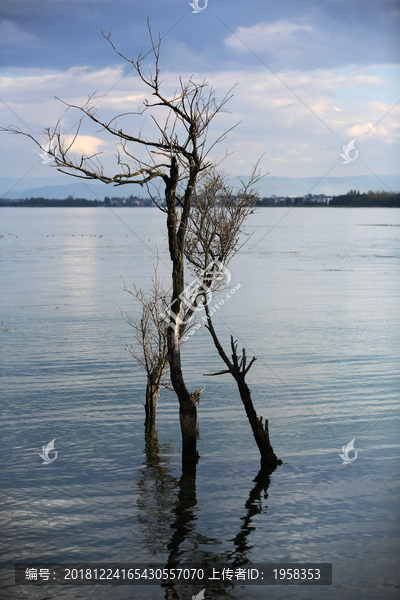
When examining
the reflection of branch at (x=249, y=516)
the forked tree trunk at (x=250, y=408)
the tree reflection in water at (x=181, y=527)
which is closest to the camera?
the tree reflection in water at (x=181, y=527)

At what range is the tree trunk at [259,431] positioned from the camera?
14.8m

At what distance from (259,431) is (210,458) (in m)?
2.70

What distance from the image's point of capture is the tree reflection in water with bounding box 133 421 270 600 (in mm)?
10641

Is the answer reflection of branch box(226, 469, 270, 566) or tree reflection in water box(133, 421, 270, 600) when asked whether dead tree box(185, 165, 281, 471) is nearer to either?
reflection of branch box(226, 469, 270, 566)

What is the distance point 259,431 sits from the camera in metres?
15.1

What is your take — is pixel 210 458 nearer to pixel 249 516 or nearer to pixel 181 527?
pixel 249 516

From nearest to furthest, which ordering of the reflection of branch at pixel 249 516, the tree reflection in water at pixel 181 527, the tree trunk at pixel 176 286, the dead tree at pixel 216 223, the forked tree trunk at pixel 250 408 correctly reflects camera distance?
the tree reflection in water at pixel 181 527
the reflection of branch at pixel 249 516
the tree trunk at pixel 176 286
the forked tree trunk at pixel 250 408
the dead tree at pixel 216 223

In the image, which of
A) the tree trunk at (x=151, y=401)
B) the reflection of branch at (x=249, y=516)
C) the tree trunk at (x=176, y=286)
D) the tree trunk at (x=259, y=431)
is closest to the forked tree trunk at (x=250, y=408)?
the tree trunk at (x=259, y=431)

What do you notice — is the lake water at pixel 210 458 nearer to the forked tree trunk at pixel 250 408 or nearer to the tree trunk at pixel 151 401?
the forked tree trunk at pixel 250 408

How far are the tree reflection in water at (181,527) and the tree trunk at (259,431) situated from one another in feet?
1.22

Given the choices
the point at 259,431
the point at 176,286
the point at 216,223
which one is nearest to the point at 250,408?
the point at 259,431

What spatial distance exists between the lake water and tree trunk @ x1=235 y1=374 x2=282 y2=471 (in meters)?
0.40

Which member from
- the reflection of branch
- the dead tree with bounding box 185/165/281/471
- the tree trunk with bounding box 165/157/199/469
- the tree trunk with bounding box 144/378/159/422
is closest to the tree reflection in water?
the reflection of branch

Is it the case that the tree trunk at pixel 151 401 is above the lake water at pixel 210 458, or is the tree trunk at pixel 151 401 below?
above
